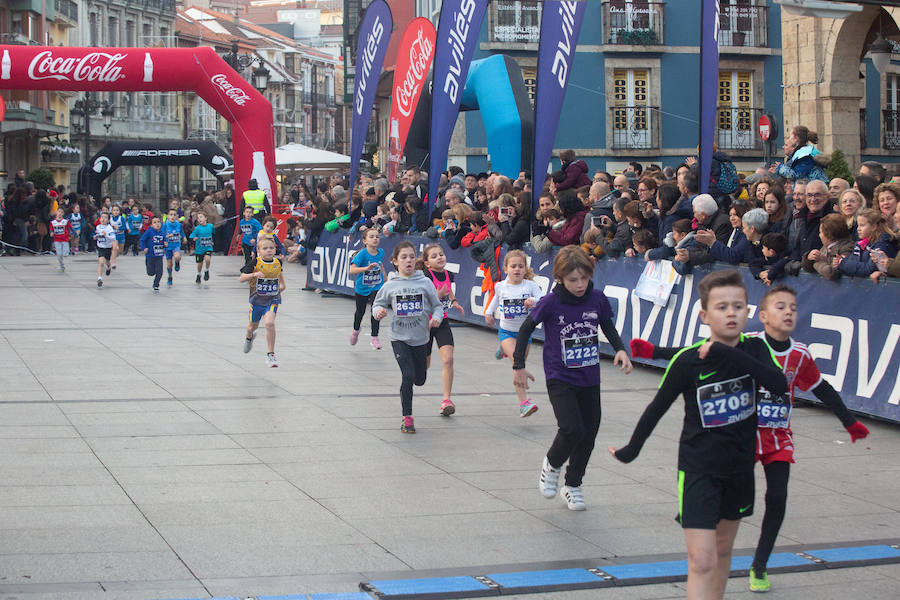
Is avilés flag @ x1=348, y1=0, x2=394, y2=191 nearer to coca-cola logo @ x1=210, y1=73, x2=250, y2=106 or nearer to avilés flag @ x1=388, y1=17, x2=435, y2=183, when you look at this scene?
avilés flag @ x1=388, y1=17, x2=435, y2=183

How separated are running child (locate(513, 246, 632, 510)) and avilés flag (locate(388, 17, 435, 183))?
13.0 m

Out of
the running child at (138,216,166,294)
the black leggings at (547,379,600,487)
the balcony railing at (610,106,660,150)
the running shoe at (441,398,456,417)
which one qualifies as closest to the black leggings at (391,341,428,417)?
the running shoe at (441,398,456,417)

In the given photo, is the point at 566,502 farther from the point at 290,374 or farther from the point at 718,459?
the point at 290,374

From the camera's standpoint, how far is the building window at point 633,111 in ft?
122

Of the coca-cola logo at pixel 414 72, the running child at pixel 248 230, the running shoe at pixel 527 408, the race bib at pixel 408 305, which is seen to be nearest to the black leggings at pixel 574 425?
the running shoe at pixel 527 408

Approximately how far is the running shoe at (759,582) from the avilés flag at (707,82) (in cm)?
727

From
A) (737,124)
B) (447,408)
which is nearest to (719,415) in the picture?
(447,408)

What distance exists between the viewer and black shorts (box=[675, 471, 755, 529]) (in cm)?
485

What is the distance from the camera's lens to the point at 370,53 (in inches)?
838

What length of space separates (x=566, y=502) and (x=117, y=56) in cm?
2215

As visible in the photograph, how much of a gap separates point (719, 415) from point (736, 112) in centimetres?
3362

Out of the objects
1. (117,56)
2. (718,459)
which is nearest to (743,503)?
(718,459)

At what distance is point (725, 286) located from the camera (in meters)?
4.90

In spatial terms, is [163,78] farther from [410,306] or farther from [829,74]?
[410,306]
